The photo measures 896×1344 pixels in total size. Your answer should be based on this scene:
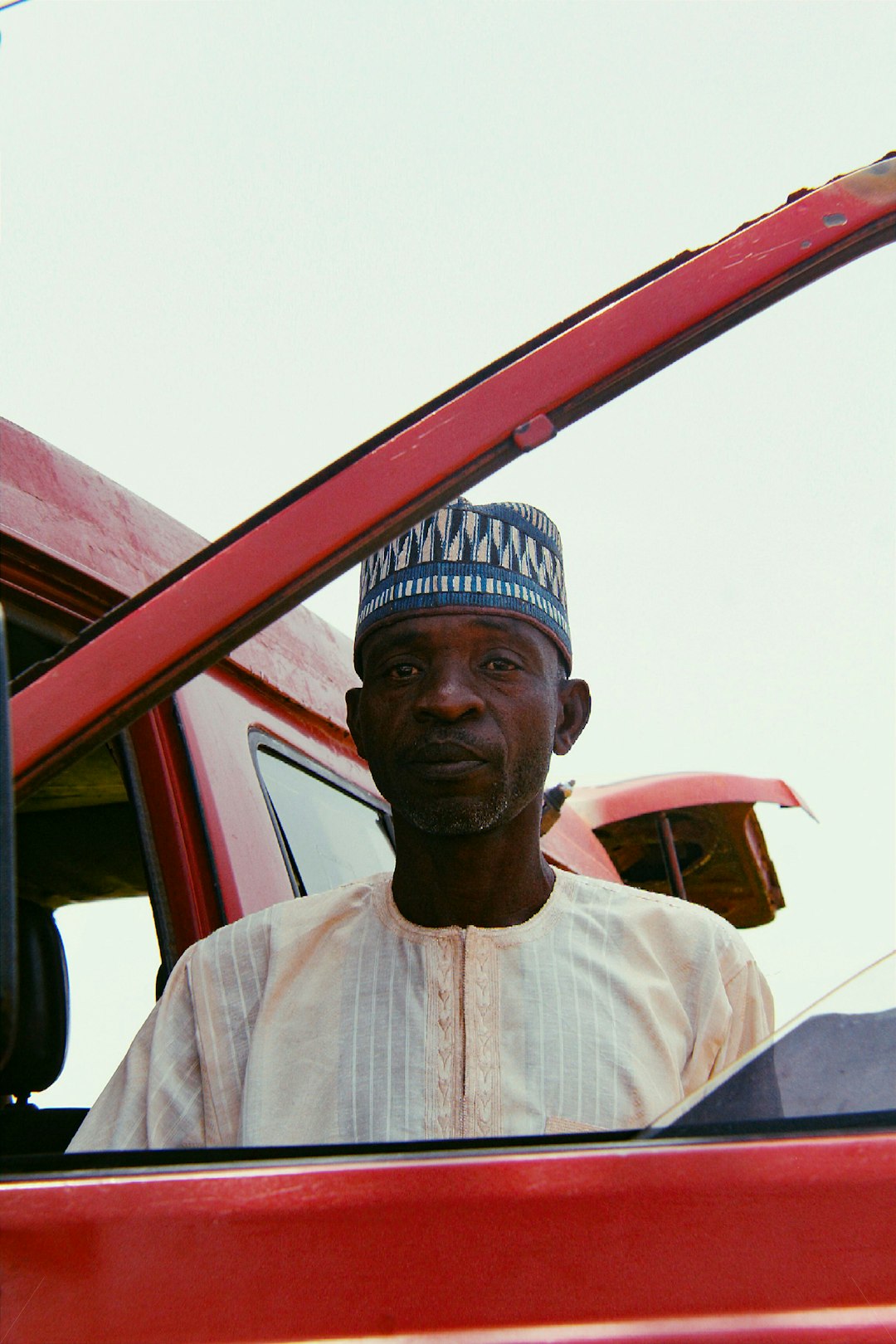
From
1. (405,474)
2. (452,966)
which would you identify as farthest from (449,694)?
(405,474)

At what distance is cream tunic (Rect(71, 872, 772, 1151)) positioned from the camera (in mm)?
1418

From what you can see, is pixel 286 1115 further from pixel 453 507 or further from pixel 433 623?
pixel 453 507

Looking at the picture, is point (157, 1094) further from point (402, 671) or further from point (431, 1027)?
point (402, 671)

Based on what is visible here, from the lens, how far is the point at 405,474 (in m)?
1.15

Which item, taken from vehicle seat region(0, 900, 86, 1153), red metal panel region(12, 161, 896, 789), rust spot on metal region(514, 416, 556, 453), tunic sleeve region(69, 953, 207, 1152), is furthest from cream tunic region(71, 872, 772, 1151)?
vehicle seat region(0, 900, 86, 1153)

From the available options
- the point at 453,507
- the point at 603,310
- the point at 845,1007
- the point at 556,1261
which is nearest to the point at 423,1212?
the point at 556,1261

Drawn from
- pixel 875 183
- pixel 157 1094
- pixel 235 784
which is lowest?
pixel 157 1094

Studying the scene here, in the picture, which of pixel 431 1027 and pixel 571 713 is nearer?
pixel 431 1027

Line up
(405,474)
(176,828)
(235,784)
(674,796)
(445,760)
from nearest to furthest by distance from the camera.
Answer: (405,474) < (445,760) < (176,828) < (235,784) < (674,796)

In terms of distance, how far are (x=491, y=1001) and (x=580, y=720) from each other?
557 mm

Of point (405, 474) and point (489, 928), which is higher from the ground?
point (405, 474)

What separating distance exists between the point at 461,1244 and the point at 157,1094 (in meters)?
0.60

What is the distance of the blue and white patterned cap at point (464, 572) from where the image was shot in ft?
5.65

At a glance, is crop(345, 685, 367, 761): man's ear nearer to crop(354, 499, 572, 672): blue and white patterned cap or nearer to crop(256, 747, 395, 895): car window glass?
crop(354, 499, 572, 672): blue and white patterned cap
